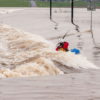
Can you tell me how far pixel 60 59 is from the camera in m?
15.8

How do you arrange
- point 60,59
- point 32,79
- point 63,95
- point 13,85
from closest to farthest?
point 63,95, point 13,85, point 32,79, point 60,59

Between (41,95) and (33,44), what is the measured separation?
1049cm

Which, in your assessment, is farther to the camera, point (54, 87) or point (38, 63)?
point (38, 63)

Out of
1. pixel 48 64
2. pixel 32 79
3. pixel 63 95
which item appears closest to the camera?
pixel 63 95

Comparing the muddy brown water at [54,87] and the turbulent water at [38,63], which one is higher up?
the muddy brown water at [54,87]

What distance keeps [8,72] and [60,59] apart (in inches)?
107

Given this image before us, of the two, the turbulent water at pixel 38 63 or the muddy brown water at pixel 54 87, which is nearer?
the muddy brown water at pixel 54 87

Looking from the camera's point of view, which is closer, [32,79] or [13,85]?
[13,85]

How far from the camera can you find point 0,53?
19766mm

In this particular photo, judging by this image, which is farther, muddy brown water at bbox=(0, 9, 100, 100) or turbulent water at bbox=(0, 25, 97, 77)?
turbulent water at bbox=(0, 25, 97, 77)

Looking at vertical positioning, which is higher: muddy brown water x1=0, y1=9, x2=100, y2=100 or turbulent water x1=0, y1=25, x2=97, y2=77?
muddy brown water x1=0, y1=9, x2=100, y2=100

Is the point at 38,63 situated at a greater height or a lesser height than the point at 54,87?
lesser

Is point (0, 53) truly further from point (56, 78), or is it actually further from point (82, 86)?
point (82, 86)

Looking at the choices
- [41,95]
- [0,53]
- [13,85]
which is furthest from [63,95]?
[0,53]
